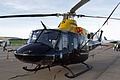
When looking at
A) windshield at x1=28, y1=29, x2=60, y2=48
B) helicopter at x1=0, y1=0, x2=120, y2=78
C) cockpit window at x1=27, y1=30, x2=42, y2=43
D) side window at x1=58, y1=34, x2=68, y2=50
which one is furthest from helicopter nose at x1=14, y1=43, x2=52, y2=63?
side window at x1=58, y1=34, x2=68, y2=50

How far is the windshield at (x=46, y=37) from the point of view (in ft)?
26.3

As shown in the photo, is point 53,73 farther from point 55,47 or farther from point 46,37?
point 46,37

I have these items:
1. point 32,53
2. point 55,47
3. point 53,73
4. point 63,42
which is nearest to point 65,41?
point 63,42

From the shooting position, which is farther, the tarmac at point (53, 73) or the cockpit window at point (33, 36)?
the cockpit window at point (33, 36)

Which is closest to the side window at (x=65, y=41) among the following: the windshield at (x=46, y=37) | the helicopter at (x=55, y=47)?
the helicopter at (x=55, y=47)

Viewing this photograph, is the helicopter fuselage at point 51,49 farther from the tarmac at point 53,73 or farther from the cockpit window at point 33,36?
the tarmac at point 53,73

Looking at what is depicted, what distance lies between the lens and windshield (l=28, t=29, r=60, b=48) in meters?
8.02

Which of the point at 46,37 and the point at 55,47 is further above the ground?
the point at 46,37

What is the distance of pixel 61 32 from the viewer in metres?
8.57

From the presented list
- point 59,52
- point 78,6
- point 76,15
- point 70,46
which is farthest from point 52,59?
point 76,15

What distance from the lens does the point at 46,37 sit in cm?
812

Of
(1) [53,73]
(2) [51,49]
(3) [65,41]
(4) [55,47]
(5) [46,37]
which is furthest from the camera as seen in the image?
(1) [53,73]

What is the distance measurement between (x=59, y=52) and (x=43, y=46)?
0.89 meters

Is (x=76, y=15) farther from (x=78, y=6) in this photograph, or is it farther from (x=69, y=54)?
(x=69, y=54)
